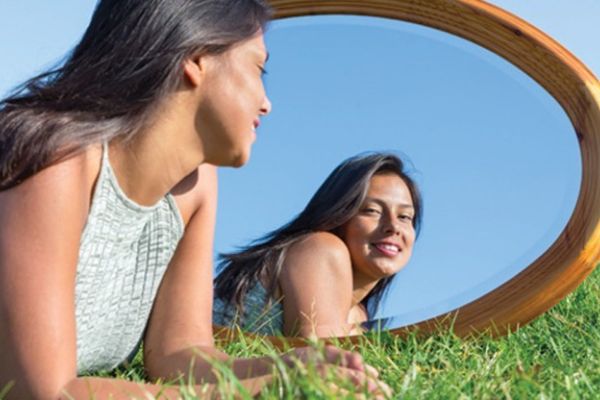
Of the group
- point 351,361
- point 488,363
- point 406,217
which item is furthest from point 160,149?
point 406,217

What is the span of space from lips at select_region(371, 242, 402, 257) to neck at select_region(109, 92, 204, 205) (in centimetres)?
106

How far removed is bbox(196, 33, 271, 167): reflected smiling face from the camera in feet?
5.36

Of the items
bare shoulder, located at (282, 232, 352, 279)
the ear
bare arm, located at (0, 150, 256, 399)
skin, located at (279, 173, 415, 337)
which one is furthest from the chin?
bare shoulder, located at (282, 232, 352, 279)

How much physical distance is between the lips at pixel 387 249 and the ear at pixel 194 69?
1.13 metres

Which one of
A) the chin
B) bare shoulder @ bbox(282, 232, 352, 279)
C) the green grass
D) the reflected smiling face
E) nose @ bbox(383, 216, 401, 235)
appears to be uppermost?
the reflected smiling face

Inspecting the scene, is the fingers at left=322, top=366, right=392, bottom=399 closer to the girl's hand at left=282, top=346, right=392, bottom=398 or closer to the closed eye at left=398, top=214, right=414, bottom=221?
the girl's hand at left=282, top=346, right=392, bottom=398

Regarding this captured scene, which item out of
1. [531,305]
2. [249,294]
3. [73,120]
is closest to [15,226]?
[73,120]

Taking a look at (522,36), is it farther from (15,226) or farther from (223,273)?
(15,226)

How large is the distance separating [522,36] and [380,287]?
0.76 metres

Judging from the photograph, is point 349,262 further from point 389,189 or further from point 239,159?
point 239,159

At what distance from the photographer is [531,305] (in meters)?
2.43

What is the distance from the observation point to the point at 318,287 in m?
2.49

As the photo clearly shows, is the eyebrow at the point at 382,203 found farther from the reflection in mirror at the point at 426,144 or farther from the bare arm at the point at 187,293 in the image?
the bare arm at the point at 187,293

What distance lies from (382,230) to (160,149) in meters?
1.15
